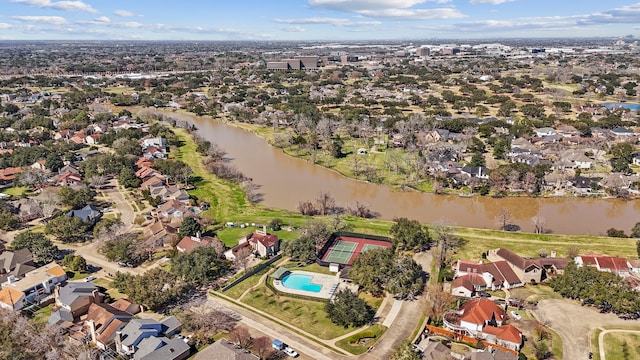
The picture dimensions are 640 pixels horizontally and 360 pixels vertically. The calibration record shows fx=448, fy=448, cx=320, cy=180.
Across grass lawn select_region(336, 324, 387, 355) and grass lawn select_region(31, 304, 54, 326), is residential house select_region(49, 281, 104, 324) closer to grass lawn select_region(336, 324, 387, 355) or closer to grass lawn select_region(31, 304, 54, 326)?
grass lawn select_region(31, 304, 54, 326)

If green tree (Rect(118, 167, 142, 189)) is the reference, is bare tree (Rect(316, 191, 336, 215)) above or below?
below

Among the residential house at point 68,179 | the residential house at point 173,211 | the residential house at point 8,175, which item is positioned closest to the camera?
the residential house at point 173,211

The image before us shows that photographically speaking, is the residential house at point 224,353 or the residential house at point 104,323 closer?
the residential house at point 224,353

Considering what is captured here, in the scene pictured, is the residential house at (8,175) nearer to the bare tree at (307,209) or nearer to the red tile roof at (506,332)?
the bare tree at (307,209)

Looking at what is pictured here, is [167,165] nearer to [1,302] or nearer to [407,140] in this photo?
[1,302]

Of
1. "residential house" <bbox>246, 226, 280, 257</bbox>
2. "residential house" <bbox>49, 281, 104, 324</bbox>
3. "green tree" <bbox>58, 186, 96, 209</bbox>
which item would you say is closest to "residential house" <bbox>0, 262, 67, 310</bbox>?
"residential house" <bbox>49, 281, 104, 324</bbox>

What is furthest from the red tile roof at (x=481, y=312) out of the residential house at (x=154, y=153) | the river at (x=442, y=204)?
the residential house at (x=154, y=153)

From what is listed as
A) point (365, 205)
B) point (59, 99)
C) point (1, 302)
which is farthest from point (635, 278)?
point (59, 99)
